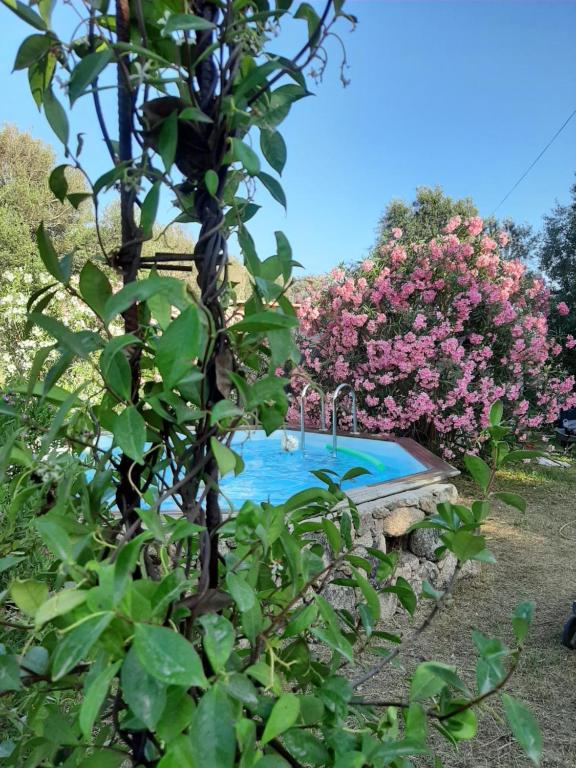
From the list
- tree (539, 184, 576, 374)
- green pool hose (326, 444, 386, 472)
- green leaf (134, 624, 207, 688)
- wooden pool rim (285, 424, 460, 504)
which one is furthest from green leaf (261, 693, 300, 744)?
tree (539, 184, 576, 374)

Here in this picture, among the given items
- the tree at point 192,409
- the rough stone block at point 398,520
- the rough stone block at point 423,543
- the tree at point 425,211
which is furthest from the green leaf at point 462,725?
the tree at point 425,211

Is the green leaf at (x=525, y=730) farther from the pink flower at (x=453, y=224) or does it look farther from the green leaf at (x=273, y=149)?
the pink flower at (x=453, y=224)

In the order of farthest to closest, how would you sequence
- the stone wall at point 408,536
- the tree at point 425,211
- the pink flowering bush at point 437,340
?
the tree at point 425,211 → the pink flowering bush at point 437,340 → the stone wall at point 408,536

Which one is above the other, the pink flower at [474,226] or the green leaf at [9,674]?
the pink flower at [474,226]

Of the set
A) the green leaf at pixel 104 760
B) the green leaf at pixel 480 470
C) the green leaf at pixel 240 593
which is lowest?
the green leaf at pixel 104 760

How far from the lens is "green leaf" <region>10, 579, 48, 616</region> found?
0.40 metres

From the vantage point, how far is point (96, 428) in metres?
0.56

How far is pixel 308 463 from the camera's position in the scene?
5.45m

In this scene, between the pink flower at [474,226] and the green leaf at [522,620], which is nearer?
the green leaf at [522,620]

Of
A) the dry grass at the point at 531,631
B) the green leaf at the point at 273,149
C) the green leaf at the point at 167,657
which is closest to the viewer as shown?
the green leaf at the point at 167,657

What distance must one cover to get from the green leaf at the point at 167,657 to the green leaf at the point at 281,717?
0.33ft

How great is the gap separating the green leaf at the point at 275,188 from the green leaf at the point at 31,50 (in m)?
0.21

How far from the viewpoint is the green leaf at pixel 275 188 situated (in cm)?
51

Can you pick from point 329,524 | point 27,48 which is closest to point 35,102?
point 27,48
